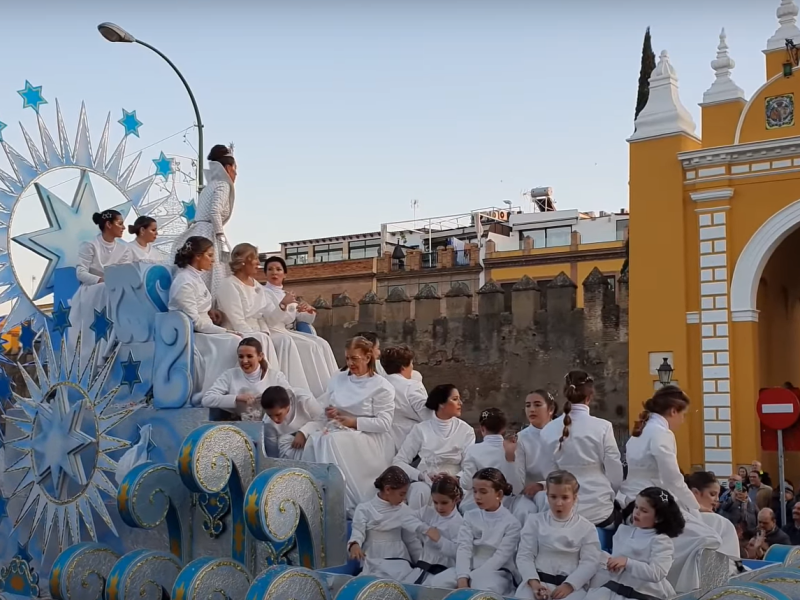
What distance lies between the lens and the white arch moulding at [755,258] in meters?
15.6

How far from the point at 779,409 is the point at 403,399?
7050 mm

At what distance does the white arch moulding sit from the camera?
1564 cm

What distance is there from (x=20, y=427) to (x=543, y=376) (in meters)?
16.2

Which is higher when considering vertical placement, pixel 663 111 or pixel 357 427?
pixel 663 111

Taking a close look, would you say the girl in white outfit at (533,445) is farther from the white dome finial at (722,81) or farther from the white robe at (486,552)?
the white dome finial at (722,81)

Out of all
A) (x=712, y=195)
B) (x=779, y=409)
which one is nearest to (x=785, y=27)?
(x=712, y=195)

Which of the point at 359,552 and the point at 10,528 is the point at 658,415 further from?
the point at 10,528

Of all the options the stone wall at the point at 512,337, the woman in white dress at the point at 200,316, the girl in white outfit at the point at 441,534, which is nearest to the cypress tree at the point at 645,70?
the stone wall at the point at 512,337

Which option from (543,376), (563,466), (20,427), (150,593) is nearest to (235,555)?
(150,593)

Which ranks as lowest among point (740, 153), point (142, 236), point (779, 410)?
point (779, 410)

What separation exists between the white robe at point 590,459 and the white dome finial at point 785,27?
1262 centimetres

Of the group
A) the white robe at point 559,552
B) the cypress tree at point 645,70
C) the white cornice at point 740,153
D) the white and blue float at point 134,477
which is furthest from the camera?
the cypress tree at point 645,70

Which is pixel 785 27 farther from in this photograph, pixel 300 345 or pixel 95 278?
pixel 95 278

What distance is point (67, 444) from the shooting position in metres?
7.15
